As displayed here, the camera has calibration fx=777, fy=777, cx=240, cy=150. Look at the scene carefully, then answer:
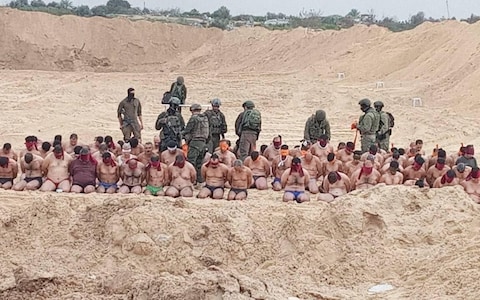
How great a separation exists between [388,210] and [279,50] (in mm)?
24247

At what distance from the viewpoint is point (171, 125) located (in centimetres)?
1280

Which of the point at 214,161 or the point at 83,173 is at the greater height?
the point at 214,161

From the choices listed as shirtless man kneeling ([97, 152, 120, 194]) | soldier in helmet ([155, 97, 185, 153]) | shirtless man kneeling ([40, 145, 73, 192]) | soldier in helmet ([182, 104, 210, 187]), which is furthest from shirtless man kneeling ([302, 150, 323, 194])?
shirtless man kneeling ([40, 145, 73, 192])

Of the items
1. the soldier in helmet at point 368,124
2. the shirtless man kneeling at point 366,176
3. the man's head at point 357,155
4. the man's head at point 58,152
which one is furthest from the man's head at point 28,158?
the soldier in helmet at point 368,124

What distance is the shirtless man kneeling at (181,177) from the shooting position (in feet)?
38.4

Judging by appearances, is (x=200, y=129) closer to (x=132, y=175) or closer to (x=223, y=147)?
(x=223, y=147)

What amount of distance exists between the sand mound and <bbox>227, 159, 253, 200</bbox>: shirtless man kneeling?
1.73 m

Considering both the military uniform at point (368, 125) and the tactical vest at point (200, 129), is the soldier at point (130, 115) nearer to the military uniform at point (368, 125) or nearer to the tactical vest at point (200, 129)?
the tactical vest at point (200, 129)

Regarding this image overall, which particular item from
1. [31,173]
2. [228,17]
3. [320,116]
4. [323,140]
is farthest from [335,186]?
[228,17]

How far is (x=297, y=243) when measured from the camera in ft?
28.0

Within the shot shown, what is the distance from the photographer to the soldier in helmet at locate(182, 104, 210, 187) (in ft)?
40.4

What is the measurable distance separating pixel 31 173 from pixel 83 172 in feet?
2.72

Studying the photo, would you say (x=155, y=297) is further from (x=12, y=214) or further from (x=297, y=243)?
(x=12, y=214)

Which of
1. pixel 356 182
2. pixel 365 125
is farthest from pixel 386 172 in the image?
pixel 365 125
